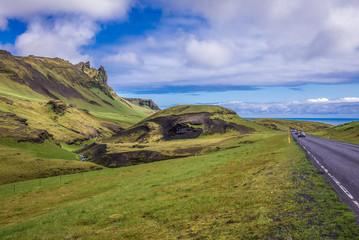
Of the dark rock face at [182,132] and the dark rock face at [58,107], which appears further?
the dark rock face at [58,107]

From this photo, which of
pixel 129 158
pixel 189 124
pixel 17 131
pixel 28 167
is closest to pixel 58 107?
pixel 17 131

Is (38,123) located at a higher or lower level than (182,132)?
higher

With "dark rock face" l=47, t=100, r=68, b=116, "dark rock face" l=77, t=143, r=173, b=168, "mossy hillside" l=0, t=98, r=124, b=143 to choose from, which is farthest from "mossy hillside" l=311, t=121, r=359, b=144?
"dark rock face" l=47, t=100, r=68, b=116

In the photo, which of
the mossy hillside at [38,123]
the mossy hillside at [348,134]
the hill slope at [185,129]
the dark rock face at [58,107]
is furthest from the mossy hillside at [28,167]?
the dark rock face at [58,107]

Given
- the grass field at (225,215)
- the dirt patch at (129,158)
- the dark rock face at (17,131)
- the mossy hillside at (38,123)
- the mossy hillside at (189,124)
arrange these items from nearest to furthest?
the grass field at (225,215) → the dirt patch at (129,158) → the dark rock face at (17,131) → the mossy hillside at (38,123) → the mossy hillside at (189,124)

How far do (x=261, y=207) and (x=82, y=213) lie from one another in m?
17.1

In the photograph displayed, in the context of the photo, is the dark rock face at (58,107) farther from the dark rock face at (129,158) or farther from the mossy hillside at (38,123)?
the dark rock face at (129,158)

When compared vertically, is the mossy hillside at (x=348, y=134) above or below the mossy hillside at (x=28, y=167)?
above

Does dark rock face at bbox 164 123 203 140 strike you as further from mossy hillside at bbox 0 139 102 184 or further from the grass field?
the grass field

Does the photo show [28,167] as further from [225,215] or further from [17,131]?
[225,215]

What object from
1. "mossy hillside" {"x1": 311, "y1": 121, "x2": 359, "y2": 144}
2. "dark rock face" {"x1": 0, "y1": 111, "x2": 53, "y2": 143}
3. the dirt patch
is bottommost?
the dirt patch

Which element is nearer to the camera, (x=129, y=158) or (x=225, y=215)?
(x=225, y=215)

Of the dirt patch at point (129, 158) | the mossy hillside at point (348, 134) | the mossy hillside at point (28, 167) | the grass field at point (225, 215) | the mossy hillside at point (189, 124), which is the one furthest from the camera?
the mossy hillside at point (189, 124)

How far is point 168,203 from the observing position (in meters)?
18.4
